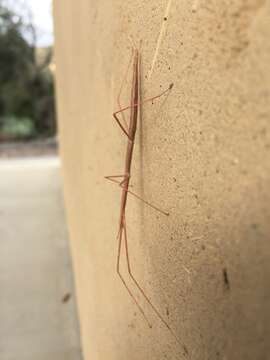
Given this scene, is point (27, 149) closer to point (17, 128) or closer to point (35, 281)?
point (17, 128)

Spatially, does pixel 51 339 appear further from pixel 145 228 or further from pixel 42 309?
pixel 145 228

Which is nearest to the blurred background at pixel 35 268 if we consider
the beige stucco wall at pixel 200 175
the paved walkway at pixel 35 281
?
the paved walkway at pixel 35 281

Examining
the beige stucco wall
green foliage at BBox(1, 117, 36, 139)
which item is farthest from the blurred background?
green foliage at BBox(1, 117, 36, 139)

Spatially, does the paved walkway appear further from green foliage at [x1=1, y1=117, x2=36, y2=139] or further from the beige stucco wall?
green foliage at [x1=1, y1=117, x2=36, y2=139]

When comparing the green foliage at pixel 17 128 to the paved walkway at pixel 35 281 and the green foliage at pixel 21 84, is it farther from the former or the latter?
the paved walkway at pixel 35 281

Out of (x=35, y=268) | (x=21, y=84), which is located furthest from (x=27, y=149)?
(x=35, y=268)
